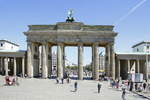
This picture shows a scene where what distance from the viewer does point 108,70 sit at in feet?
234

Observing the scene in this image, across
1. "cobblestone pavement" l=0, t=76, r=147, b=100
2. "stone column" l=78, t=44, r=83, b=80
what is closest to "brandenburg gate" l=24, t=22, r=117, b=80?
"stone column" l=78, t=44, r=83, b=80

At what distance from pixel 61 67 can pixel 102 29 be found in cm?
1353

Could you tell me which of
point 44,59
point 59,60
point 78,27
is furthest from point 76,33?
point 44,59

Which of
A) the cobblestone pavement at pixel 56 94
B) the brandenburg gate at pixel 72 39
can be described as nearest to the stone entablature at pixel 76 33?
the brandenburg gate at pixel 72 39

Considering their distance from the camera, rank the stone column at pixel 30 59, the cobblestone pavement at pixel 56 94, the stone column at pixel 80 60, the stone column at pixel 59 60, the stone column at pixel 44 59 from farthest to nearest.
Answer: the stone column at pixel 30 59, the stone column at pixel 44 59, the stone column at pixel 59 60, the stone column at pixel 80 60, the cobblestone pavement at pixel 56 94

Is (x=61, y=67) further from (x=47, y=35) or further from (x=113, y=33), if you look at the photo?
(x=113, y=33)

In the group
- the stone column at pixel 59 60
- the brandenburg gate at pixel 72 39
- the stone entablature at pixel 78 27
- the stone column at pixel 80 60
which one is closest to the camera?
the stone entablature at pixel 78 27

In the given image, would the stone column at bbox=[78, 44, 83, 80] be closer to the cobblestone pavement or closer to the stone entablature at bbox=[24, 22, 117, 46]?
the stone entablature at bbox=[24, 22, 117, 46]

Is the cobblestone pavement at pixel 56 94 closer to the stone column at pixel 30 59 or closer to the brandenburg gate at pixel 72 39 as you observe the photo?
the brandenburg gate at pixel 72 39

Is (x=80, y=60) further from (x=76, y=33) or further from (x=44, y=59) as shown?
(x=44, y=59)

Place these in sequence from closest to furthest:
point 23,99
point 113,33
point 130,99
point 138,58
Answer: point 23,99 < point 130,99 < point 113,33 < point 138,58

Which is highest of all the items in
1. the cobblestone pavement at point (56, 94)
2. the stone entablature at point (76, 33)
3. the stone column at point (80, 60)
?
the stone entablature at point (76, 33)

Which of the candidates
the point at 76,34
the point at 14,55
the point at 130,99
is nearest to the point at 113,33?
the point at 76,34

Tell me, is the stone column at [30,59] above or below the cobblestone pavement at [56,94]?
above
